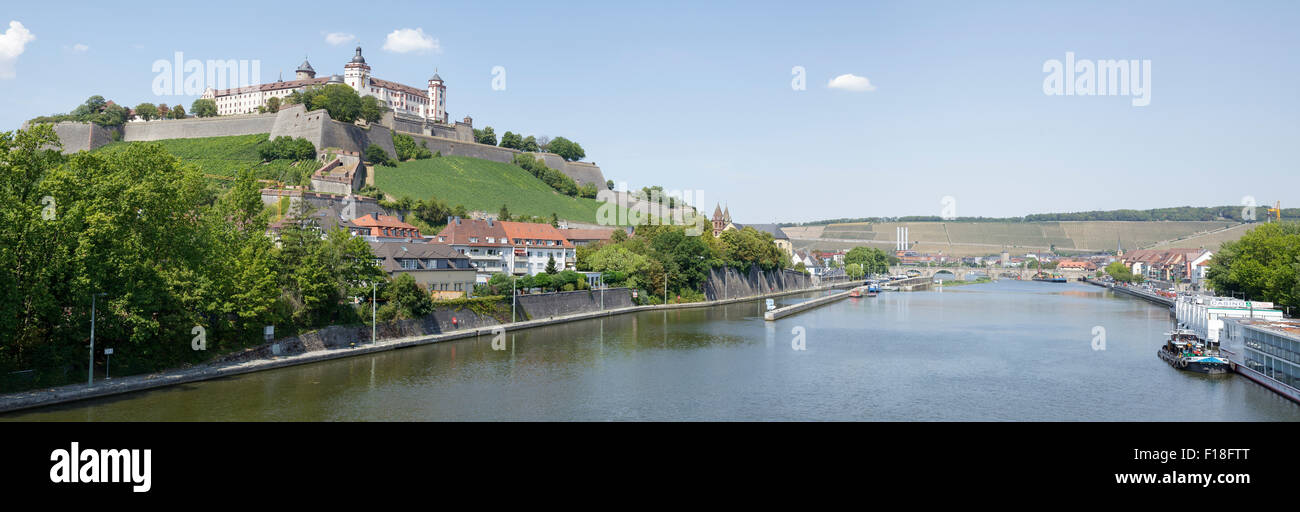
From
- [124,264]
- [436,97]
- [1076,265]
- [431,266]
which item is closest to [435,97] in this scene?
[436,97]

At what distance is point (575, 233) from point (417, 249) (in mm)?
34411

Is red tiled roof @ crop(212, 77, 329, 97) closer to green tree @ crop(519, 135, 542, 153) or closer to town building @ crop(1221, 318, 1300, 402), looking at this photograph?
green tree @ crop(519, 135, 542, 153)

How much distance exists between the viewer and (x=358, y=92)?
101562mm

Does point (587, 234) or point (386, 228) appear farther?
point (587, 234)

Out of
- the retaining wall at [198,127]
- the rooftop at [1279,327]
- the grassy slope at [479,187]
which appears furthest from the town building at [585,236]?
the rooftop at [1279,327]

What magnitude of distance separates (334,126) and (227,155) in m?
11.1

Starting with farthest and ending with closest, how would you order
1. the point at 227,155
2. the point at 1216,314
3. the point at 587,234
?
the point at 227,155 < the point at 587,234 < the point at 1216,314

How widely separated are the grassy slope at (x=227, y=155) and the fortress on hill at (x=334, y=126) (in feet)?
5.44

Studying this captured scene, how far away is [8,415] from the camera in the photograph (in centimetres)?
1980

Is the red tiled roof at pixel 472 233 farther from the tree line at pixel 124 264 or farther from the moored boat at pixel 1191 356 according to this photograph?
the moored boat at pixel 1191 356

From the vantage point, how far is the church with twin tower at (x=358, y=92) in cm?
10531

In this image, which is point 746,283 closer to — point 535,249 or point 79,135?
point 535,249
